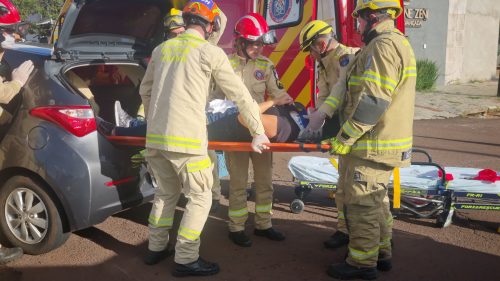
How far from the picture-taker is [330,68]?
4.09 metres

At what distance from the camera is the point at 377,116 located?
3.17 m

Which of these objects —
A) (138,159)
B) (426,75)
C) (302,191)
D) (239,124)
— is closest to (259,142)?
(239,124)

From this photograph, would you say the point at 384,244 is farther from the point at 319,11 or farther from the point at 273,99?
the point at 319,11

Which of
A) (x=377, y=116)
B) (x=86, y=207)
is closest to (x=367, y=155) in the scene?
(x=377, y=116)

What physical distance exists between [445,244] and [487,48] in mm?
20687

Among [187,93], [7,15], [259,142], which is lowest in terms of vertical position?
[259,142]

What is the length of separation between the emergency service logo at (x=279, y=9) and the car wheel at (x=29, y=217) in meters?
3.63

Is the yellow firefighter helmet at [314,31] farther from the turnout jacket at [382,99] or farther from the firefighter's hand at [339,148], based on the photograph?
the firefighter's hand at [339,148]

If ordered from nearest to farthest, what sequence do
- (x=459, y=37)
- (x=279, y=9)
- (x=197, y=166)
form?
A: (x=197, y=166) < (x=279, y=9) < (x=459, y=37)

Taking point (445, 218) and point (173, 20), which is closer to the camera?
point (445, 218)

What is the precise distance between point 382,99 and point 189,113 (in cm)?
127

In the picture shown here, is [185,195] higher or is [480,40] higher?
[480,40]

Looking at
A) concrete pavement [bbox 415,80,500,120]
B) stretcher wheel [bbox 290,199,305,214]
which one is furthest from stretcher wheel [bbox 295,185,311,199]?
concrete pavement [bbox 415,80,500,120]

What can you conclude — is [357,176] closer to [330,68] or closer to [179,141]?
[330,68]
